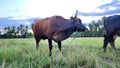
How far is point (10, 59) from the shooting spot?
6.60 meters

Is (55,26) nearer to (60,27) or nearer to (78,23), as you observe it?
(60,27)

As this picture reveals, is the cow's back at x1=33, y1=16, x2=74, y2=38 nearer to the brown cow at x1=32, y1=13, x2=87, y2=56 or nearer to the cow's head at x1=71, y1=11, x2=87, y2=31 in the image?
the brown cow at x1=32, y1=13, x2=87, y2=56

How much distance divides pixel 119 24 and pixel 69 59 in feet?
20.1

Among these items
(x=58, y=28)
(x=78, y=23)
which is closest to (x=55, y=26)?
(x=58, y=28)

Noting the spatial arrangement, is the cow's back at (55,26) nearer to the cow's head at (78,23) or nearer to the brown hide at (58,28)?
the brown hide at (58,28)

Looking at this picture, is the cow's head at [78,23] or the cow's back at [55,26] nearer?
the cow's head at [78,23]

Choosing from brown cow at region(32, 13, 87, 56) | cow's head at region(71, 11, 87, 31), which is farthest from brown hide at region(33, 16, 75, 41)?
cow's head at region(71, 11, 87, 31)

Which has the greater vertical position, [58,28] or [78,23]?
[78,23]

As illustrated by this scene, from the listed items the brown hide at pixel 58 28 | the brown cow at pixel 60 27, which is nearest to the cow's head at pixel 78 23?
the brown cow at pixel 60 27

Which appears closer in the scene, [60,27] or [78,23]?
[78,23]

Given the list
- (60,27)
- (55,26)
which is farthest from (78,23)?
(55,26)

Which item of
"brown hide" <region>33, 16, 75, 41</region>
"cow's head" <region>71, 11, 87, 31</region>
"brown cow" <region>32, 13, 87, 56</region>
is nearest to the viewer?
"cow's head" <region>71, 11, 87, 31</region>

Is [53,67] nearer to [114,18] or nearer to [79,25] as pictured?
[79,25]

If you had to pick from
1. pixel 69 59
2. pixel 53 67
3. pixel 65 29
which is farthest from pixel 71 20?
pixel 53 67
